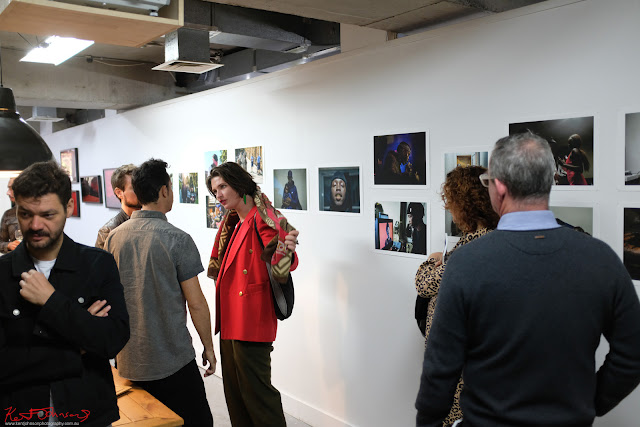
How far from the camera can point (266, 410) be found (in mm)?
3387

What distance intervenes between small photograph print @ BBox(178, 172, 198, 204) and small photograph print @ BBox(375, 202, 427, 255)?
2.62 m

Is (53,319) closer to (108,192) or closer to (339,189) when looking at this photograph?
(339,189)

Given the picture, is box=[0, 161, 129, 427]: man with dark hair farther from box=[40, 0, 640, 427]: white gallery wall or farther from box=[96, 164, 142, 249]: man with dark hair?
box=[40, 0, 640, 427]: white gallery wall

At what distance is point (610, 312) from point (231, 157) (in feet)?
13.1

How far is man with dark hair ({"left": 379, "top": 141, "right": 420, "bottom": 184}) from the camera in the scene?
3.39 meters

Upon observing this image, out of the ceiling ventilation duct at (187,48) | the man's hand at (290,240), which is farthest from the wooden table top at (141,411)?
the ceiling ventilation duct at (187,48)

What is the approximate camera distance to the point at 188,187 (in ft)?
19.0

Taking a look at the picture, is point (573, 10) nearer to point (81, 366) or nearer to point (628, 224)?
point (628, 224)

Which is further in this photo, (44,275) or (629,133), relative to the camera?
(629,133)

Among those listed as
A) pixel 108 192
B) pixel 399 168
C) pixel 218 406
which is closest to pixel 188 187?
pixel 218 406

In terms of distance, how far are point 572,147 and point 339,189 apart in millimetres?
1696

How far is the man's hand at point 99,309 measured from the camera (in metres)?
1.86

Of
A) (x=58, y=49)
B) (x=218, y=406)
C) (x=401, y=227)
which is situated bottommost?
(x=218, y=406)

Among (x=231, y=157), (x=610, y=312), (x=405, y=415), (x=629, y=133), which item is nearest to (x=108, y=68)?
(x=231, y=157)
